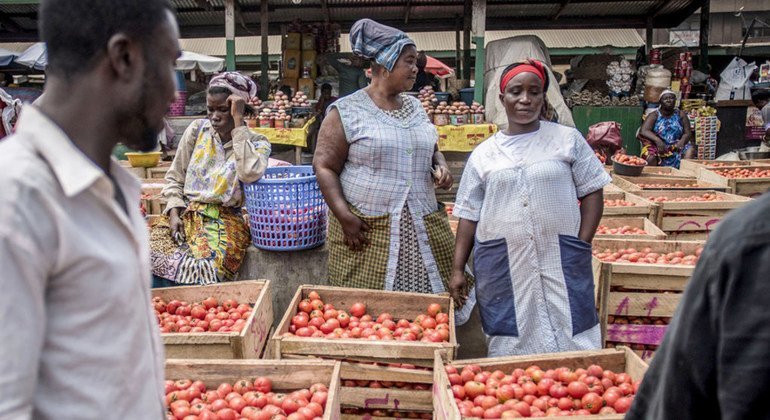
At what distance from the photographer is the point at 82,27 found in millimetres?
1026

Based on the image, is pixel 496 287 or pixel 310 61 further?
pixel 310 61

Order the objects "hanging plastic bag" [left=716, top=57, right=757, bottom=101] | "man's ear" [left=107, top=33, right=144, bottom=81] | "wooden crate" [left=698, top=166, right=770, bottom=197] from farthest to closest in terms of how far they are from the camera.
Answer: "hanging plastic bag" [left=716, top=57, right=757, bottom=101] → "wooden crate" [left=698, top=166, right=770, bottom=197] → "man's ear" [left=107, top=33, right=144, bottom=81]

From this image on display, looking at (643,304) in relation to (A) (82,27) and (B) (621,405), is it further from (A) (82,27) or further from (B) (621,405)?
(A) (82,27)

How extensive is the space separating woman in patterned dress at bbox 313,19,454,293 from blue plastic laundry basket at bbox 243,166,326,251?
0.35 metres

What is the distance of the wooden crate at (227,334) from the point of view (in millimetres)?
2879

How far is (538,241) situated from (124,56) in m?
2.24

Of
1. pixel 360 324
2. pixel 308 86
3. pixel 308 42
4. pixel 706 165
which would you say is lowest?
pixel 360 324

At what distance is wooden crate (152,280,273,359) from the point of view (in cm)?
288

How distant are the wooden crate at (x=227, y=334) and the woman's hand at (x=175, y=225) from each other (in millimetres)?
323

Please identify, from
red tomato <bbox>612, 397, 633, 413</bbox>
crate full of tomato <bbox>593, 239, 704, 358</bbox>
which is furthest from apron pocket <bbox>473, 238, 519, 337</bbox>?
crate full of tomato <bbox>593, 239, 704, 358</bbox>

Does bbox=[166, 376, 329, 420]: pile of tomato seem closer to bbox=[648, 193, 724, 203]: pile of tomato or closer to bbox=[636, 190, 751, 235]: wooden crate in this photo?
bbox=[636, 190, 751, 235]: wooden crate

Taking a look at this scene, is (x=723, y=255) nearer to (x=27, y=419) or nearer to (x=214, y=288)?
(x=27, y=419)

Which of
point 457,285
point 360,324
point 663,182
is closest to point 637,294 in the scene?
point 457,285

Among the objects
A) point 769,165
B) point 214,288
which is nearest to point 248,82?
point 214,288
